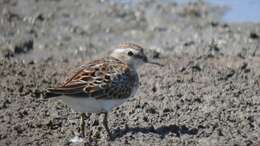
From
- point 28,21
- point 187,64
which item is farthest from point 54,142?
point 28,21

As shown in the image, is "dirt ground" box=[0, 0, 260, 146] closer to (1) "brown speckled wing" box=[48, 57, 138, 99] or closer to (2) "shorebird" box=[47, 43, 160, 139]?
(2) "shorebird" box=[47, 43, 160, 139]

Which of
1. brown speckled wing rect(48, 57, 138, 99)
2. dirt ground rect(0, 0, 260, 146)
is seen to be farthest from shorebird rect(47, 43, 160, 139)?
dirt ground rect(0, 0, 260, 146)

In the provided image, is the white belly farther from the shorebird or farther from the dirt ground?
the dirt ground

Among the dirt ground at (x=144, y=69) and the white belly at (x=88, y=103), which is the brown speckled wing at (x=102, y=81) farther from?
the dirt ground at (x=144, y=69)

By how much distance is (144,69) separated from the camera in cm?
1490

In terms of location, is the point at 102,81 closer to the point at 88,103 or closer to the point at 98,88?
the point at 98,88

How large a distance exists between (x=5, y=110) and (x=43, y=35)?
17.1 feet

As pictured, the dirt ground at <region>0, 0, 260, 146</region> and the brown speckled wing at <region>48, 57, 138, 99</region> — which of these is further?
the dirt ground at <region>0, 0, 260, 146</region>

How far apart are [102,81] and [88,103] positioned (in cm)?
38

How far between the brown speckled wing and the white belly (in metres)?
0.07

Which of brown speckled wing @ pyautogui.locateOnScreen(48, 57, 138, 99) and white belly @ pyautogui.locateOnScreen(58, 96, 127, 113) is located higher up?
brown speckled wing @ pyautogui.locateOnScreen(48, 57, 138, 99)

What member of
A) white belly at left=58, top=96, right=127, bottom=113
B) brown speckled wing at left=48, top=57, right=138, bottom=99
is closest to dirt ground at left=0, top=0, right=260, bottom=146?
white belly at left=58, top=96, right=127, bottom=113

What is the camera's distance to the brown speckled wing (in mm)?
10938

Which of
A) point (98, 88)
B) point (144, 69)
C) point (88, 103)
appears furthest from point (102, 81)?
point (144, 69)
